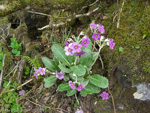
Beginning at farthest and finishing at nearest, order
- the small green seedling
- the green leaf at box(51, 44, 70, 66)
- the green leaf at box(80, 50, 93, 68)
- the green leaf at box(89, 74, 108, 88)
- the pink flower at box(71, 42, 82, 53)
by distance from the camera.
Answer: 1. the small green seedling
2. the green leaf at box(51, 44, 70, 66)
3. the green leaf at box(80, 50, 93, 68)
4. the green leaf at box(89, 74, 108, 88)
5. the pink flower at box(71, 42, 82, 53)

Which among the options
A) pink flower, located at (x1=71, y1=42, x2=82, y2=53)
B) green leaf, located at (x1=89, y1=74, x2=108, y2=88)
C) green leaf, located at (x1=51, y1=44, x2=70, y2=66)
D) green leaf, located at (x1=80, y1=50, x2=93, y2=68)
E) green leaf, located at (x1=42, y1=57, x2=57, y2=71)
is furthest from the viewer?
green leaf, located at (x1=42, y1=57, x2=57, y2=71)

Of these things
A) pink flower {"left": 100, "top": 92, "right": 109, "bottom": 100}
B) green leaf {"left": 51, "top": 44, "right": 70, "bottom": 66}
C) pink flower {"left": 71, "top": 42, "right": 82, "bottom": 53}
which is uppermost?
pink flower {"left": 71, "top": 42, "right": 82, "bottom": 53}

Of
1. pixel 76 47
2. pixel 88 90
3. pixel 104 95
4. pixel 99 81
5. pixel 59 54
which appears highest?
pixel 76 47

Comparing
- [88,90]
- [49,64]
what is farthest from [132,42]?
[49,64]

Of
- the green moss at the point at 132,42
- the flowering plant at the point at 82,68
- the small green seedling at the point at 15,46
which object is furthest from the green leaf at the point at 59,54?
the small green seedling at the point at 15,46

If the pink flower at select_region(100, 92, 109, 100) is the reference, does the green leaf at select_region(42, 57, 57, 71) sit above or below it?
above

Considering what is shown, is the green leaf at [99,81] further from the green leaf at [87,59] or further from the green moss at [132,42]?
the green moss at [132,42]

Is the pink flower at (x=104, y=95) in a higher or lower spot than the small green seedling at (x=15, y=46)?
lower

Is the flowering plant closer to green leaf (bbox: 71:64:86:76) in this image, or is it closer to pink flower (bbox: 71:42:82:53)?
green leaf (bbox: 71:64:86:76)

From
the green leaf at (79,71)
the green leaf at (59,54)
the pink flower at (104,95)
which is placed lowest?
the pink flower at (104,95)

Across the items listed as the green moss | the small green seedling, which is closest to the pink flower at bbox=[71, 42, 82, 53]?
the green moss

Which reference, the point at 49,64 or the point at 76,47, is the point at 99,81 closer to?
the point at 76,47
